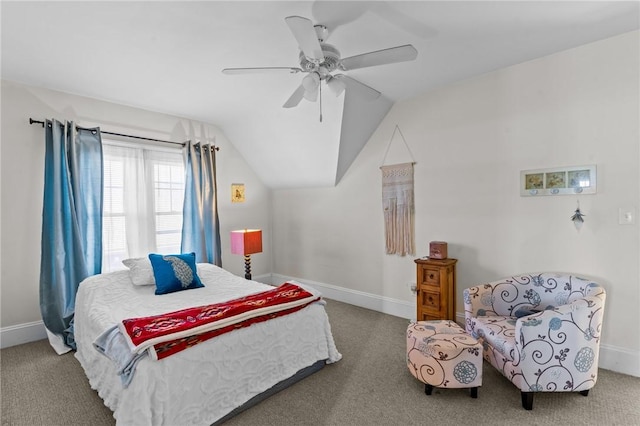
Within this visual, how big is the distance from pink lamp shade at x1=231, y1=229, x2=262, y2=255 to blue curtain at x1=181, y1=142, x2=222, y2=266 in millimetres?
410

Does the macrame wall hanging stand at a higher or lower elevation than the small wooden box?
higher

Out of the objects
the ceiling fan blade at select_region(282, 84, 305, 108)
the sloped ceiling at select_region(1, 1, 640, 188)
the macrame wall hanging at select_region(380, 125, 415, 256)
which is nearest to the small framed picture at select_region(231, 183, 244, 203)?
the sloped ceiling at select_region(1, 1, 640, 188)

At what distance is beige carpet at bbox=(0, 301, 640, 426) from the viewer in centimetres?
197

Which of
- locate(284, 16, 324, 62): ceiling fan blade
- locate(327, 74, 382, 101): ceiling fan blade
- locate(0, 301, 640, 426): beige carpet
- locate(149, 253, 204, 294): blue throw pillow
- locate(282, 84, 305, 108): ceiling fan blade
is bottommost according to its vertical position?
locate(0, 301, 640, 426): beige carpet

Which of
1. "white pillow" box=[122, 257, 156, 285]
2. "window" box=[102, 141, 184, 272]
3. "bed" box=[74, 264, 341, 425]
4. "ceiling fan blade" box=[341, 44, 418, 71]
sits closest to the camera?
"bed" box=[74, 264, 341, 425]

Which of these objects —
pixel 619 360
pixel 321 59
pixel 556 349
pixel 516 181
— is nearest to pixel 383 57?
pixel 321 59

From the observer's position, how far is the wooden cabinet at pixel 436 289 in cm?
307

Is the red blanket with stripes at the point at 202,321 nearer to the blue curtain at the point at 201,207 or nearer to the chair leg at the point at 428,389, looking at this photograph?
the chair leg at the point at 428,389

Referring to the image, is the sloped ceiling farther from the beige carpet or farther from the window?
the beige carpet

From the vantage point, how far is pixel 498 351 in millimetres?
2197

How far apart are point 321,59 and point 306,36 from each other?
291mm

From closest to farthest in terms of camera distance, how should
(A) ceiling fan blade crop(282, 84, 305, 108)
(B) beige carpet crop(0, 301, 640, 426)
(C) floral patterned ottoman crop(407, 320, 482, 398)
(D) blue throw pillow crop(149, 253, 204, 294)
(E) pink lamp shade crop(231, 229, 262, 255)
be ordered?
(B) beige carpet crop(0, 301, 640, 426) → (C) floral patterned ottoman crop(407, 320, 482, 398) → (A) ceiling fan blade crop(282, 84, 305, 108) → (D) blue throw pillow crop(149, 253, 204, 294) → (E) pink lamp shade crop(231, 229, 262, 255)

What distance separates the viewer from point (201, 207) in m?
4.20

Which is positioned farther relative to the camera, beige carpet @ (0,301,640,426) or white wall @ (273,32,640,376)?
white wall @ (273,32,640,376)
